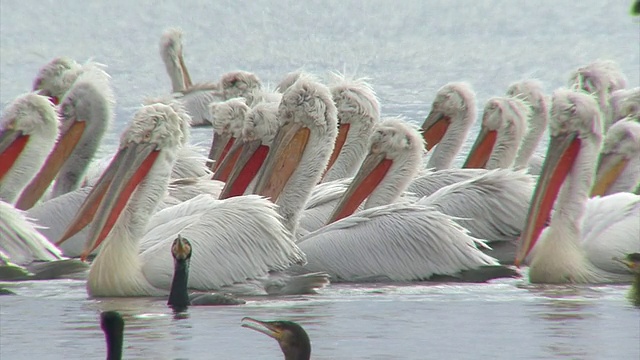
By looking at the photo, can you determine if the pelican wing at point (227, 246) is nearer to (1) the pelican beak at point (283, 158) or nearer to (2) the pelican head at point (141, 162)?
(2) the pelican head at point (141, 162)

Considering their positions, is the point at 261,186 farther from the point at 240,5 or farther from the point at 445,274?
the point at 240,5

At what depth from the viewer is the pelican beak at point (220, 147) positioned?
9.21 m

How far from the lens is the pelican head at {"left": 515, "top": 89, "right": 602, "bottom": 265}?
702 centimetres

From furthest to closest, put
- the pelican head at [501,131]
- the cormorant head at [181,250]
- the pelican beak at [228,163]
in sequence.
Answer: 1. the pelican head at [501,131]
2. the pelican beak at [228,163]
3. the cormorant head at [181,250]

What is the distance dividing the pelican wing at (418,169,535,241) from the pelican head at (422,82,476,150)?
190 cm

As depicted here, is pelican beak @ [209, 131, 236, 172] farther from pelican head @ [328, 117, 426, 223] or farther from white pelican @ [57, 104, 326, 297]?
white pelican @ [57, 104, 326, 297]

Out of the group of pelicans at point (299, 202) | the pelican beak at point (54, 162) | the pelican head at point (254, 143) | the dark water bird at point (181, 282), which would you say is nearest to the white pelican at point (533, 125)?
the group of pelicans at point (299, 202)

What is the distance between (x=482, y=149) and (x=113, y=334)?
17.3 feet

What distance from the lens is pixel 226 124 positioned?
9.13 meters

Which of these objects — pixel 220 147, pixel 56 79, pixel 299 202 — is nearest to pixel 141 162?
pixel 299 202

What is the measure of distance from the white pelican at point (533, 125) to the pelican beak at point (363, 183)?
1676 mm

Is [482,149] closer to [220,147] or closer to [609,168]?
[609,168]

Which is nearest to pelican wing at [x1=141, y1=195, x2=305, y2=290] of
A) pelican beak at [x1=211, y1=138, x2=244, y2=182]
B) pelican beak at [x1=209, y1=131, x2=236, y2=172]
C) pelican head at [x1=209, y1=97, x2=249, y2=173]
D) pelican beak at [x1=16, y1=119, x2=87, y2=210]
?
pelican beak at [x1=211, y1=138, x2=244, y2=182]

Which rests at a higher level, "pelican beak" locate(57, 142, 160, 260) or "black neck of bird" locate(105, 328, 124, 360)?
"pelican beak" locate(57, 142, 160, 260)
